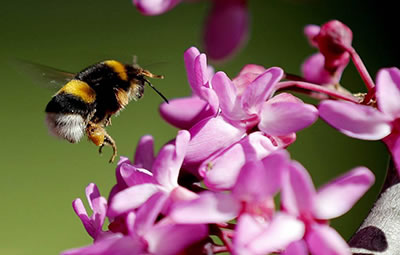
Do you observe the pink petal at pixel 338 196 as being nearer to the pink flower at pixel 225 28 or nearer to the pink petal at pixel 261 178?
the pink petal at pixel 261 178

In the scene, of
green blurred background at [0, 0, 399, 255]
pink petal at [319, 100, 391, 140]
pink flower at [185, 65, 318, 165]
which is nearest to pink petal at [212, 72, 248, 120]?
pink flower at [185, 65, 318, 165]

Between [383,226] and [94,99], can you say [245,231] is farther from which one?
[94,99]

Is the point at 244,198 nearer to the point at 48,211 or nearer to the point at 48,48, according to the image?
the point at 48,211

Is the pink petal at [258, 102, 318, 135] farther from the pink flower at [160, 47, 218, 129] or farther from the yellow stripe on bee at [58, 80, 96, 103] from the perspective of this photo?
the yellow stripe on bee at [58, 80, 96, 103]

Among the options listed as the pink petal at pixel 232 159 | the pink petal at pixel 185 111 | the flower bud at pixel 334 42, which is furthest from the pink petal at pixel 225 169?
the flower bud at pixel 334 42

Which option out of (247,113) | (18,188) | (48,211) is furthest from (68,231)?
(247,113)
